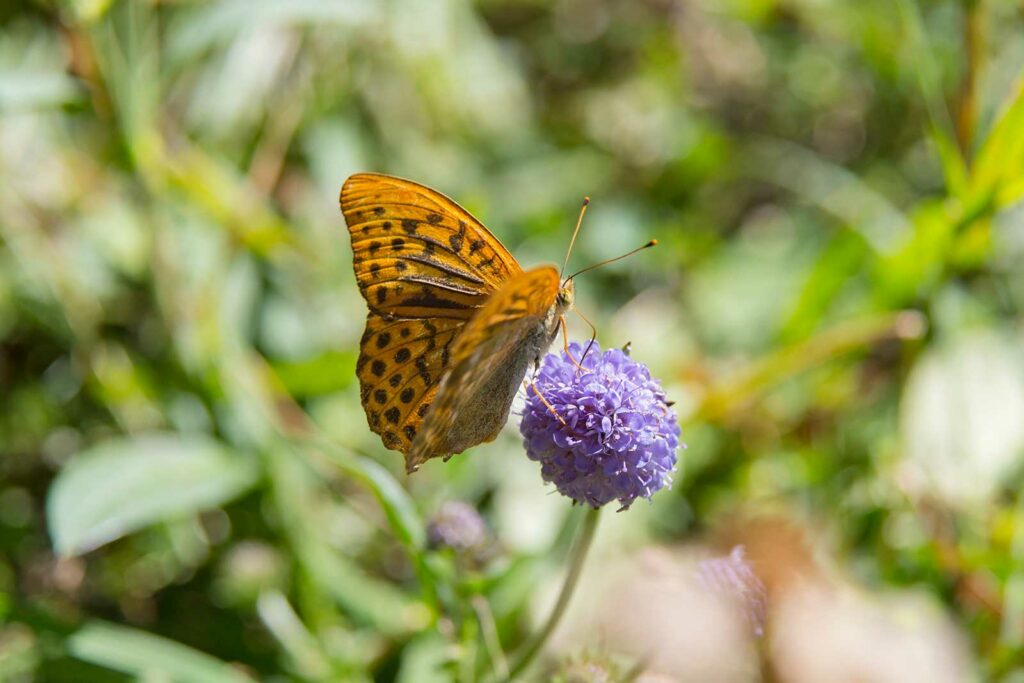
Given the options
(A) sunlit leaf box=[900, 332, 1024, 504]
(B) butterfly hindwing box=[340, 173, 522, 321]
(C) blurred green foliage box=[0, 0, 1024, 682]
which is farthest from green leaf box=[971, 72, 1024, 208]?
(B) butterfly hindwing box=[340, 173, 522, 321]

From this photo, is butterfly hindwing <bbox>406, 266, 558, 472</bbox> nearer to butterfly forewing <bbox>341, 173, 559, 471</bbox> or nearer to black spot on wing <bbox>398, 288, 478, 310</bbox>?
butterfly forewing <bbox>341, 173, 559, 471</bbox>

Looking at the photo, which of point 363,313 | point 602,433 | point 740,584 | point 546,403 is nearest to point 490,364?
point 546,403

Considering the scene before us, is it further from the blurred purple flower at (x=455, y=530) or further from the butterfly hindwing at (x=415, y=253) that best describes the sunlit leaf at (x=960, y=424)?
the butterfly hindwing at (x=415, y=253)

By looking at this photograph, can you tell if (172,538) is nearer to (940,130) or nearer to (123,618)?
(123,618)

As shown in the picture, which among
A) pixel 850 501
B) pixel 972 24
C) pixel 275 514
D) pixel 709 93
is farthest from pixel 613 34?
pixel 275 514

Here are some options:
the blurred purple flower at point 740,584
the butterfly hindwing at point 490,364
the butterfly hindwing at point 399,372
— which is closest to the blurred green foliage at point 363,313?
the butterfly hindwing at point 399,372

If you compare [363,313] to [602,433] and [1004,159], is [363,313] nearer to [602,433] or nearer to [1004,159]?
[602,433]
